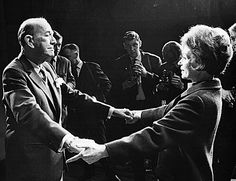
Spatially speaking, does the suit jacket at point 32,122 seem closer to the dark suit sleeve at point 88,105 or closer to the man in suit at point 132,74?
the dark suit sleeve at point 88,105

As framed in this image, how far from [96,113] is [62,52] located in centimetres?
54

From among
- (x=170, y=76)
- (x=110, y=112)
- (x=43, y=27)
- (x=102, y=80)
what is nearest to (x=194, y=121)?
(x=170, y=76)

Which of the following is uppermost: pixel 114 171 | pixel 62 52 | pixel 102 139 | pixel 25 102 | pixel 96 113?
pixel 62 52

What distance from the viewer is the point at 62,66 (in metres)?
2.37

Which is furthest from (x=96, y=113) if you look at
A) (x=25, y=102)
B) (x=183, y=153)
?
(x=183, y=153)

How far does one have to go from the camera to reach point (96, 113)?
7.86 ft

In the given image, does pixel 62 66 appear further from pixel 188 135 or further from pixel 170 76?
pixel 188 135

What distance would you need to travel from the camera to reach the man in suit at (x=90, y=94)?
7.71ft

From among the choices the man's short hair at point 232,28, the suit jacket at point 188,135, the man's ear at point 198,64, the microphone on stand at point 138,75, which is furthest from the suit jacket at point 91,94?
the man's short hair at point 232,28

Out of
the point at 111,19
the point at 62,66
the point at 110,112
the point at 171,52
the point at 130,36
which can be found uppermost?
the point at 111,19

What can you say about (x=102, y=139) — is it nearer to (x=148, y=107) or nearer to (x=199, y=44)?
(x=148, y=107)

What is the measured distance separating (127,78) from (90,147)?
25.7 inches

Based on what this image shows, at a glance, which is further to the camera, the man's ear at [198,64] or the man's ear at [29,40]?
the man's ear at [29,40]

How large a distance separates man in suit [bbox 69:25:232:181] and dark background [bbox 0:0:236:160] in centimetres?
48
